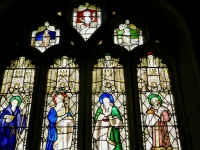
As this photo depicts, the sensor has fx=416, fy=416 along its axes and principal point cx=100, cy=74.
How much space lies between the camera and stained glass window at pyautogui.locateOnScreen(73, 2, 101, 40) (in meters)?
7.19

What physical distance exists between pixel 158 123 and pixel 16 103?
2149 millimetres

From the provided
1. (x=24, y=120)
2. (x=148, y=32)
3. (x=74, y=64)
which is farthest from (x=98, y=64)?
(x=24, y=120)

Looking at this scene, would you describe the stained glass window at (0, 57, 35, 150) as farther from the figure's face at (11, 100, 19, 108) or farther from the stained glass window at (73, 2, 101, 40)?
the stained glass window at (73, 2, 101, 40)

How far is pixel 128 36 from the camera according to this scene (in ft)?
23.4

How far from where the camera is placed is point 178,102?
6203 millimetres

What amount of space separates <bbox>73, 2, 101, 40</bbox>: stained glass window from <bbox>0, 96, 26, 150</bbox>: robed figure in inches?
67.4

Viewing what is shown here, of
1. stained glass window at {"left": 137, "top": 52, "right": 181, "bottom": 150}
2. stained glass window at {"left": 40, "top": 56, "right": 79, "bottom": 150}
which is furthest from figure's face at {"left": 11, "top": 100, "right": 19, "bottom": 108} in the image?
stained glass window at {"left": 137, "top": 52, "right": 181, "bottom": 150}

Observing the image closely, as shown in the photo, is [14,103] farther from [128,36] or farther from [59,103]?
[128,36]

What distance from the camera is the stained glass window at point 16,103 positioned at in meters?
5.94

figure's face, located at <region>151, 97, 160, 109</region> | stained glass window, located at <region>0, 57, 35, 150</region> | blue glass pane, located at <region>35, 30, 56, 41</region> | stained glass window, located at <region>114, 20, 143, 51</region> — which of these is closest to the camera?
stained glass window, located at <region>0, 57, 35, 150</region>

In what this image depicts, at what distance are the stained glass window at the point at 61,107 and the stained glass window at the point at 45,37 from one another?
1.31 feet

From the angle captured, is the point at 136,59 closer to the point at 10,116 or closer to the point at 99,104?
the point at 99,104

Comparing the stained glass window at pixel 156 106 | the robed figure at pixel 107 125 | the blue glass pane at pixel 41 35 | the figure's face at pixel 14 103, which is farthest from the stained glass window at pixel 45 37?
the stained glass window at pixel 156 106

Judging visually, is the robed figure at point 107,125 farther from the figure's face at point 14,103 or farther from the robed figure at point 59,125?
the figure's face at point 14,103
